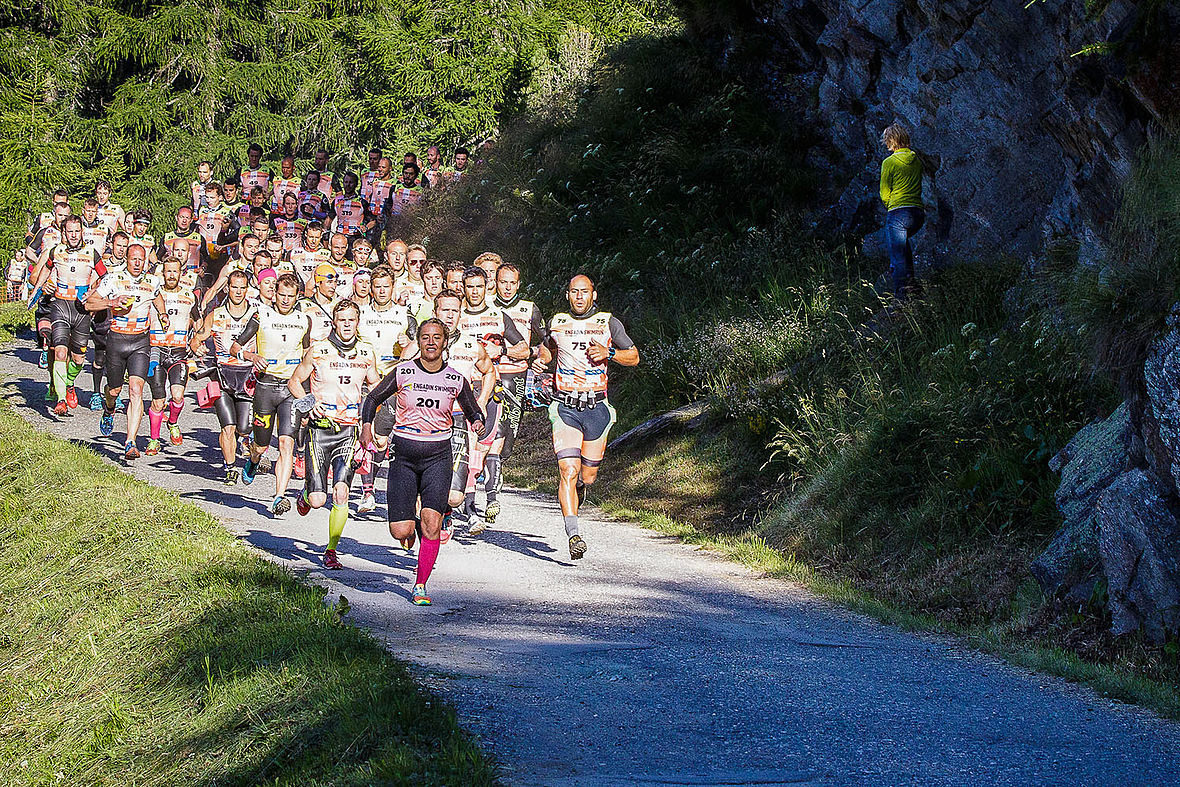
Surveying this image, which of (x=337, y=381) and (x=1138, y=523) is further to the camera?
(x=337, y=381)

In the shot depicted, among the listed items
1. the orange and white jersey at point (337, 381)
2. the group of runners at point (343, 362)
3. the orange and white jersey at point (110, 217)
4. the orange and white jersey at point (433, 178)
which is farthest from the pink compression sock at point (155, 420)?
the orange and white jersey at point (433, 178)

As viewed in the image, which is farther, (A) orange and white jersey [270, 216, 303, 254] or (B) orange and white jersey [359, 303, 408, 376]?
(A) orange and white jersey [270, 216, 303, 254]

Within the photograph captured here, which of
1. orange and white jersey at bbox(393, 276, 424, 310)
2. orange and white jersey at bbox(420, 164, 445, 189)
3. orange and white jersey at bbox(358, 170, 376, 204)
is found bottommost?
orange and white jersey at bbox(393, 276, 424, 310)

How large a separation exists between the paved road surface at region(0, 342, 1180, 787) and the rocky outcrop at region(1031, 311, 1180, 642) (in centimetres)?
87

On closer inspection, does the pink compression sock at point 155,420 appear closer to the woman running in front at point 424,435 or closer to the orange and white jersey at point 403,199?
the woman running in front at point 424,435

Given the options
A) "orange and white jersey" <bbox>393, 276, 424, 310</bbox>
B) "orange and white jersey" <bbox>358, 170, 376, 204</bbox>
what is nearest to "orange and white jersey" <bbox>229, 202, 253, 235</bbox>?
"orange and white jersey" <bbox>358, 170, 376, 204</bbox>

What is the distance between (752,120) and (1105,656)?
13082mm

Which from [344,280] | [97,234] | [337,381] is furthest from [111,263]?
[337,381]

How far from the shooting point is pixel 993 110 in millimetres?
13039

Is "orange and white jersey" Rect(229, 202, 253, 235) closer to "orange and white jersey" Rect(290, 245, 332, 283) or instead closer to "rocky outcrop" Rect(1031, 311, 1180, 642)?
"orange and white jersey" Rect(290, 245, 332, 283)

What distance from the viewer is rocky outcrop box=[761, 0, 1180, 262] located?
32.0 feet

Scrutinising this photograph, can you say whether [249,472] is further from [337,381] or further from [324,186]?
[324,186]

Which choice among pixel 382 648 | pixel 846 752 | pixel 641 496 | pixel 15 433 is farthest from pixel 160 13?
pixel 846 752

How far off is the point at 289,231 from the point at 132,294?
4299mm
